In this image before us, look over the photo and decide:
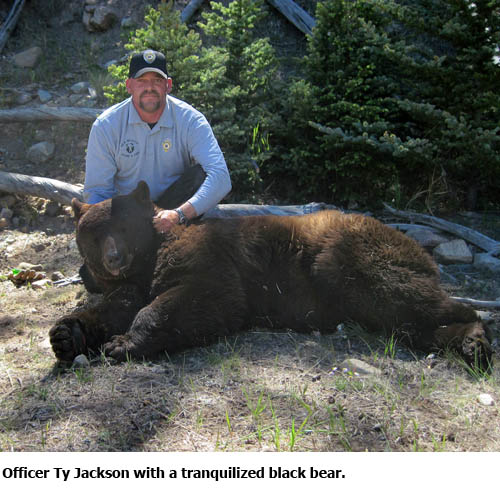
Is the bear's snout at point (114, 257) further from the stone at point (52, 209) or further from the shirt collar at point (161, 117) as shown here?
the stone at point (52, 209)

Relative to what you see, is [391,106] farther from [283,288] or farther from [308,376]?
[308,376]

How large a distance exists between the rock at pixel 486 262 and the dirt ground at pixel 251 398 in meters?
1.18

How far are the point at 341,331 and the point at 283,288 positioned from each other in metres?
0.59

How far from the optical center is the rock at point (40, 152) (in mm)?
8297

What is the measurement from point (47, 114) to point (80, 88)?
46.1 inches

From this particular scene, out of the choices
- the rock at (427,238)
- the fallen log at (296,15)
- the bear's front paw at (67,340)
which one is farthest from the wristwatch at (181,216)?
the fallen log at (296,15)

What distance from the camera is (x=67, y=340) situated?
3707 mm

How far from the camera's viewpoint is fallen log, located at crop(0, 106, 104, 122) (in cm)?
827

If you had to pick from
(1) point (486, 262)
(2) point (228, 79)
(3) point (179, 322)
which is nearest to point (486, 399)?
(3) point (179, 322)

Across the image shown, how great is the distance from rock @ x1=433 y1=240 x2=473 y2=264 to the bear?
204cm

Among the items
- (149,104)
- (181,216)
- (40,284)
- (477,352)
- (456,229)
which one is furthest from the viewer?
(456,229)

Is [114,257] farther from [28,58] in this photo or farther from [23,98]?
[28,58]

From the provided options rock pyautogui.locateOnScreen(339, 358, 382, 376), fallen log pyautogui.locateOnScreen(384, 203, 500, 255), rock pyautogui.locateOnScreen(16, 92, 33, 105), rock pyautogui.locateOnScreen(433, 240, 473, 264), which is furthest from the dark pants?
rock pyautogui.locateOnScreen(16, 92, 33, 105)

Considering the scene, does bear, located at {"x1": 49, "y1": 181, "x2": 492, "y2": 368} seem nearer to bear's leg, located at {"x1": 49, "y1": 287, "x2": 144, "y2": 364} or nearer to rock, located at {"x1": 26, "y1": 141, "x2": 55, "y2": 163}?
bear's leg, located at {"x1": 49, "y1": 287, "x2": 144, "y2": 364}
